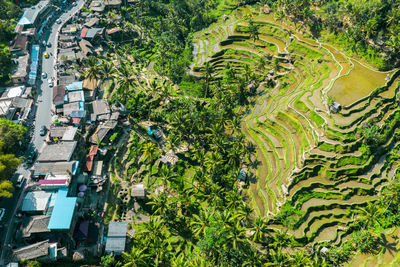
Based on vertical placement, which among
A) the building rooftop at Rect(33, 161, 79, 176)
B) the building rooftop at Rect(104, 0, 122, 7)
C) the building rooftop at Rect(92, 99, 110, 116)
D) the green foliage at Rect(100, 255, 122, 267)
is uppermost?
the building rooftop at Rect(104, 0, 122, 7)

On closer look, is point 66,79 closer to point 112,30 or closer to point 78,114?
point 78,114

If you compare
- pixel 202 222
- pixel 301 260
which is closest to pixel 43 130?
pixel 202 222

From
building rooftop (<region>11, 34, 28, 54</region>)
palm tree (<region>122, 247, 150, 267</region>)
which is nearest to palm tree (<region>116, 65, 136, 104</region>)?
building rooftop (<region>11, 34, 28, 54</region>)

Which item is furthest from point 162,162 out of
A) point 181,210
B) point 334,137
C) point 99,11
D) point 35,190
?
point 99,11

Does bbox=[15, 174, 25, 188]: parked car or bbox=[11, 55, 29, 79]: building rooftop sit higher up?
bbox=[11, 55, 29, 79]: building rooftop

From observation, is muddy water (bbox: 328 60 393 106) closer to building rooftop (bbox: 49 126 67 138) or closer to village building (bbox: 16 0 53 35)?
building rooftop (bbox: 49 126 67 138)

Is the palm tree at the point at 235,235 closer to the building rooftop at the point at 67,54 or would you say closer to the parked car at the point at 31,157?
the parked car at the point at 31,157
